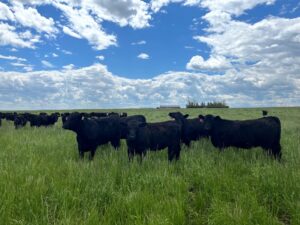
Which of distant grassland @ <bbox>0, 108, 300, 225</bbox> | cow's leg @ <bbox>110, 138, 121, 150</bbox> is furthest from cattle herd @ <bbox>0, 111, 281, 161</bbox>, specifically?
distant grassland @ <bbox>0, 108, 300, 225</bbox>

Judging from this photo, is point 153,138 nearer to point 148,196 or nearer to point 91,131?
point 91,131

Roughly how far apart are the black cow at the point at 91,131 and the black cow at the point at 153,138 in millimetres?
1897

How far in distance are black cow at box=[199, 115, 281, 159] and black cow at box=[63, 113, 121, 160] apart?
Answer: 4090 mm

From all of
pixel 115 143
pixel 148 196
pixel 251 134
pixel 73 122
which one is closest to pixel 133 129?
pixel 73 122

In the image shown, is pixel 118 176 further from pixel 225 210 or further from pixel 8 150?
pixel 8 150

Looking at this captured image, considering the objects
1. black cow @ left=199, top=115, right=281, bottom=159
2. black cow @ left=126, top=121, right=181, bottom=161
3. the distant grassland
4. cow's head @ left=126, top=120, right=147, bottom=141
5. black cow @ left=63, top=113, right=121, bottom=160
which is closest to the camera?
the distant grassland

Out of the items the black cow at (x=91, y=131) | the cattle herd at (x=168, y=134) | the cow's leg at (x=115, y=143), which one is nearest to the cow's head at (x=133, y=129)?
the cattle herd at (x=168, y=134)

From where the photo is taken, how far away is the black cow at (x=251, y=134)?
37.2 ft

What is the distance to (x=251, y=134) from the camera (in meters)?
11.5

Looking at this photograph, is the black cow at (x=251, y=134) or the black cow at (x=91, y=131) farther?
the black cow at (x=91, y=131)

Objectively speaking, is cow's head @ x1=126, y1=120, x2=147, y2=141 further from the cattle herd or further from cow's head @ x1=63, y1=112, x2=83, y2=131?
cow's head @ x1=63, y1=112, x2=83, y2=131

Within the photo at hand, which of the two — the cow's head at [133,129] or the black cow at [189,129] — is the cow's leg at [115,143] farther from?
the cow's head at [133,129]

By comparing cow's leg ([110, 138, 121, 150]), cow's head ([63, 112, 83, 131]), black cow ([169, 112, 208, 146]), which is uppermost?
cow's head ([63, 112, 83, 131])

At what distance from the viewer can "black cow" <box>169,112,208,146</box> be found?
1411 centimetres
